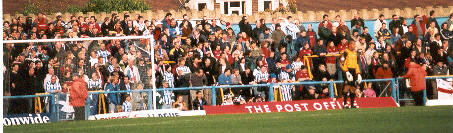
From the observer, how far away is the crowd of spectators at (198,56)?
1780 centimetres

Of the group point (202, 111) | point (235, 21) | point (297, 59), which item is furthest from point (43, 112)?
point (235, 21)

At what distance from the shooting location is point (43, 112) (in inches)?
672

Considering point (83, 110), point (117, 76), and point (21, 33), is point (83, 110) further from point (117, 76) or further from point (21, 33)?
point (21, 33)

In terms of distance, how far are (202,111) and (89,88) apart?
2.65 metres

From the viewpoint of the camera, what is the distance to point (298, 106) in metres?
17.6

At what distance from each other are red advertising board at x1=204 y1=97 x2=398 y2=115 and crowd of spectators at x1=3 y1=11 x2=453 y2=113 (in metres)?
0.74

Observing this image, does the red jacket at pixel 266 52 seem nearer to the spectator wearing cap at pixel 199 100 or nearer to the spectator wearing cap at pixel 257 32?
the spectator wearing cap at pixel 257 32

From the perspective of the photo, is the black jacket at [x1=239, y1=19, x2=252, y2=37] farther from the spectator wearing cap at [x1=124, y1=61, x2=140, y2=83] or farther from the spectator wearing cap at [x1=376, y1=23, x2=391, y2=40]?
the spectator wearing cap at [x1=124, y1=61, x2=140, y2=83]

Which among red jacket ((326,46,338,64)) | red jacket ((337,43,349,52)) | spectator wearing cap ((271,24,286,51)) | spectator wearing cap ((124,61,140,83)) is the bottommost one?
spectator wearing cap ((124,61,140,83))

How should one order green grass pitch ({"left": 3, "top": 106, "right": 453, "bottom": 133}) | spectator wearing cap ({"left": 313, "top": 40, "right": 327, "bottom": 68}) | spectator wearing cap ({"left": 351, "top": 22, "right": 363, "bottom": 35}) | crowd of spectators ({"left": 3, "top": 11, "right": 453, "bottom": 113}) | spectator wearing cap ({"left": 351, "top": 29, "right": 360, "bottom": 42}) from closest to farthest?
green grass pitch ({"left": 3, "top": 106, "right": 453, "bottom": 133}), crowd of spectators ({"left": 3, "top": 11, "right": 453, "bottom": 113}), spectator wearing cap ({"left": 313, "top": 40, "right": 327, "bottom": 68}), spectator wearing cap ({"left": 351, "top": 29, "right": 360, "bottom": 42}), spectator wearing cap ({"left": 351, "top": 22, "right": 363, "bottom": 35})

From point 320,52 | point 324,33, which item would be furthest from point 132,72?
point 324,33

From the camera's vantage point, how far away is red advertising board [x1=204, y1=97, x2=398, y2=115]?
57.4ft

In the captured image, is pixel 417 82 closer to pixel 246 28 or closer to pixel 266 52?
pixel 266 52

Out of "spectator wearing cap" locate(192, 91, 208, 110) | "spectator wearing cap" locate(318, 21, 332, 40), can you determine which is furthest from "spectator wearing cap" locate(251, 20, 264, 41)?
"spectator wearing cap" locate(192, 91, 208, 110)
